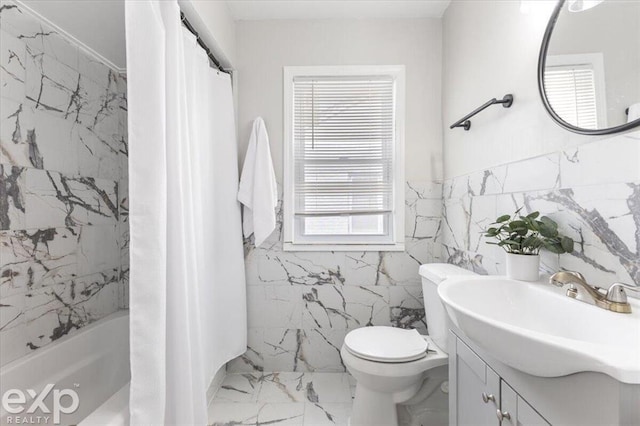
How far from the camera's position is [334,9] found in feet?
6.23

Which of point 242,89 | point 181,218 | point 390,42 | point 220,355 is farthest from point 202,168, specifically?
point 390,42

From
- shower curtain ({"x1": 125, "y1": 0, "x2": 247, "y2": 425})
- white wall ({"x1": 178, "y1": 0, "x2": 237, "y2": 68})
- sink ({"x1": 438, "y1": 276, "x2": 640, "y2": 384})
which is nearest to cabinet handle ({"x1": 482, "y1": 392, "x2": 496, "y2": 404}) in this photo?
sink ({"x1": 438, "y1": 276, "x2": 640, "y2": 384})

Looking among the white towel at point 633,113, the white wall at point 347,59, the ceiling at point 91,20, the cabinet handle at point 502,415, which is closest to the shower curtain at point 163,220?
the ceiling at point 91,20

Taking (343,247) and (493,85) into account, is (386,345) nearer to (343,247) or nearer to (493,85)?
(343,247)

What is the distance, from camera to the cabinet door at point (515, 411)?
0.70 m

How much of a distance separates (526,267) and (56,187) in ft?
7.35

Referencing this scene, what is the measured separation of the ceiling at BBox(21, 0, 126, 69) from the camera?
1.37 meters

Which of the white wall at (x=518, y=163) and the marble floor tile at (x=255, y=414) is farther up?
the white wall at (x=518, y=163)

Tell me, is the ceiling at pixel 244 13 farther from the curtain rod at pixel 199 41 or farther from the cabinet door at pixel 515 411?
the cabinet door at pixel 515 411

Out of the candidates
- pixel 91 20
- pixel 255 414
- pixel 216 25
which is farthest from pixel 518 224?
pixel 91 20

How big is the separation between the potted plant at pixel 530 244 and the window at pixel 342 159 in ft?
3.16

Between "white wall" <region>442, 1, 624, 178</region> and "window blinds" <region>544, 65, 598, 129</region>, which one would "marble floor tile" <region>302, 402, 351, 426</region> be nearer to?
"white wall" <region>442, 1, 624, 178</region>

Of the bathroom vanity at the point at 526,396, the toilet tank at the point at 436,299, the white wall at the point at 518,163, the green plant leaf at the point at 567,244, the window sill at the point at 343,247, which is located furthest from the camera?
the window sill at the point at 343,247

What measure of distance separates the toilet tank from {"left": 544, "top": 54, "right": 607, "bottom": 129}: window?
0.85 m
